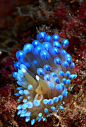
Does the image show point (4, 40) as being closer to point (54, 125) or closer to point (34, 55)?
point (34, 55)

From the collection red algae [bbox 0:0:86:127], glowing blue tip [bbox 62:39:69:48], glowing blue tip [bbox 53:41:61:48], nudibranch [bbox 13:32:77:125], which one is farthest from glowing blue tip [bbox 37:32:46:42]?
red algae [bbox 0:0:86:127]

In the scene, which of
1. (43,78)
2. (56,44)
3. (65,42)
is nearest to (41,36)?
(56,44)

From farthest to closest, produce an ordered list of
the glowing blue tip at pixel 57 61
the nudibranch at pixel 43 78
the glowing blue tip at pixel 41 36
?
the glowing blue tip at pixel 41 36 → the glowing blue tip at pixel 57 61 → the nudibranch at pixel 43 78

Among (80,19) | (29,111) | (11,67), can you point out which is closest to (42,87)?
(29,111)

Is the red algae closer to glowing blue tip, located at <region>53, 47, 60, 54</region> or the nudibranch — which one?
the nudibranch

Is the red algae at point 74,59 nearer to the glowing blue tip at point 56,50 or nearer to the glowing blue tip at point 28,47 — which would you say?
the glowing blue tip at point 56,50

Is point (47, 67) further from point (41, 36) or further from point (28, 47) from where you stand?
point (41, 36)

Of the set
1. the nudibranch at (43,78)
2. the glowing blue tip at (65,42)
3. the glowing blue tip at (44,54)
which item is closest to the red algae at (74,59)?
the nudibranch at (43,78)

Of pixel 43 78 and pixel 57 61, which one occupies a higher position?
pixel 57 61
